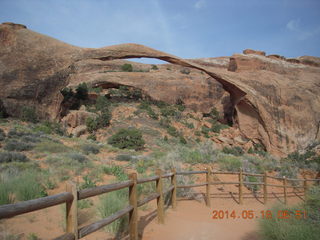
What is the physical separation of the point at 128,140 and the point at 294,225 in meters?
13.1

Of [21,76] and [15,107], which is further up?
[21,76]

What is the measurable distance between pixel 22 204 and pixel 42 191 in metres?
4.20

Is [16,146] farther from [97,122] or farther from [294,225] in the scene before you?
[294,225]

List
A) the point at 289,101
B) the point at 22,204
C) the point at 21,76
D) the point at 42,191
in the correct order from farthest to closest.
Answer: the point at 289,101 → the point at 21,76 → the point at 42,191 → the point at 22,204

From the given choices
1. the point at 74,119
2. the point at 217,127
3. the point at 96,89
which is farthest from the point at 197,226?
the point at 96,89

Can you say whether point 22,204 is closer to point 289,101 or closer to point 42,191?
point 42,191

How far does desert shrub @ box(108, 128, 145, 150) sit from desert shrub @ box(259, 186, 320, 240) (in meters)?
11.5

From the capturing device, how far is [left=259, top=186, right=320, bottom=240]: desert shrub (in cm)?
342

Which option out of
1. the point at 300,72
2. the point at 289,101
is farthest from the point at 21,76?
the point at 300,72

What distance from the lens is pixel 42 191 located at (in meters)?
5.64

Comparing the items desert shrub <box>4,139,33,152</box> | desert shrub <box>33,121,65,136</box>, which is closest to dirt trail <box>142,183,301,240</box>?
desert shrub <box>4,139,33,152</box>

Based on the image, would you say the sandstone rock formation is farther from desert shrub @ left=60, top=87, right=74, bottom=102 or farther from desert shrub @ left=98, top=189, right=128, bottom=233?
desert shrub @ left=98, top=189, right=128, bottom=233

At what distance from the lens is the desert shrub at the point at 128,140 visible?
15731mm

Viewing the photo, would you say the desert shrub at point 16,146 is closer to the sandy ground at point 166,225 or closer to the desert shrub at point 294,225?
the sandy ground at point 166,225
